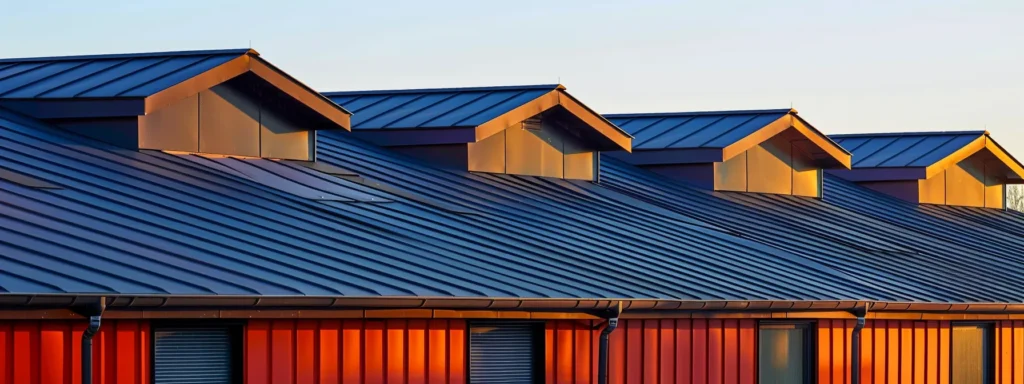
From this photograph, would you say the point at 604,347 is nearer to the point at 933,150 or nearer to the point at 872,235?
the point at 872,235

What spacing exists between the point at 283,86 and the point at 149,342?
8310 mm

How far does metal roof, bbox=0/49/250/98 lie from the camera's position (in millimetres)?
21641

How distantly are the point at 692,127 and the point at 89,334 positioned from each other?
2047cm

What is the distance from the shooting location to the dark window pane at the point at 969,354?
25.3 meters

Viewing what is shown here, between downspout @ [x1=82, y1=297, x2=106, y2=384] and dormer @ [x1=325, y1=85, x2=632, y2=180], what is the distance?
39.8 ft

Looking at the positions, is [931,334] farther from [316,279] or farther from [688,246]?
[316,279]

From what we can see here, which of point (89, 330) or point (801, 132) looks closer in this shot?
point (89, 330)

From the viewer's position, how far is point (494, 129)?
26312mm

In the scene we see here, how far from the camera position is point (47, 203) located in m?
16.5

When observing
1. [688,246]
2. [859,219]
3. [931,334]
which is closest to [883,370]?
[931,334]

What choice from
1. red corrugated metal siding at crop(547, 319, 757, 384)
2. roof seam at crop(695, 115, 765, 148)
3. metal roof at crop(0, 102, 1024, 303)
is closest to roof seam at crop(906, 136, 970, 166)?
roof seam at crop(695, 115, 765, 148)

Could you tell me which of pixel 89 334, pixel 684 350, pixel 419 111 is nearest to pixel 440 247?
pixel 684 350

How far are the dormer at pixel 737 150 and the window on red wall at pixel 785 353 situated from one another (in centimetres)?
850

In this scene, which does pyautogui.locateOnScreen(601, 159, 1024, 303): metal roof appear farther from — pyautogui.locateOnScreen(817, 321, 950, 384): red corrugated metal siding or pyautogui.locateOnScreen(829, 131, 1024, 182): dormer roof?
pyautogui.locateOnScreen(829, 131, 1024, 182): dormer roof
